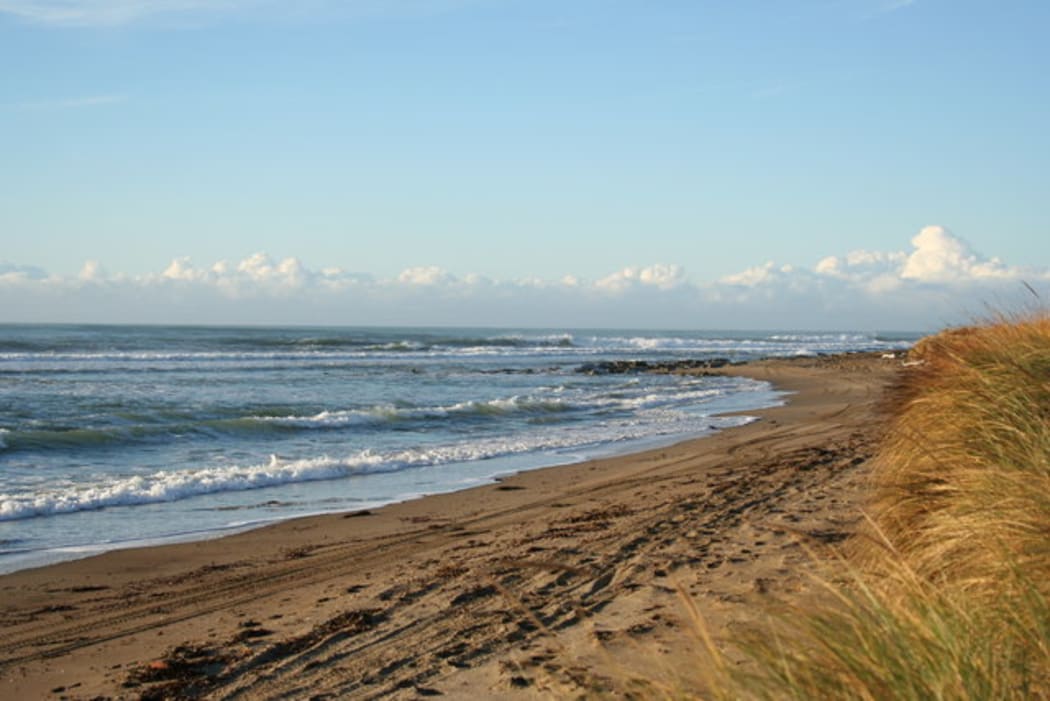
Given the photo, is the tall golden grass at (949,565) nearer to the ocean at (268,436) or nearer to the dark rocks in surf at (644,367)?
the ocean at (268,436)

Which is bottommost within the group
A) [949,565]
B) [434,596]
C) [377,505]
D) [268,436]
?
[268,436]

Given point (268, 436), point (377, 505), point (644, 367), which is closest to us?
point (377, 505)

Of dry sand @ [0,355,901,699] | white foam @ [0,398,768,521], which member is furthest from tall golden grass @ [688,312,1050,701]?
white foam @ [0,398,768,521]

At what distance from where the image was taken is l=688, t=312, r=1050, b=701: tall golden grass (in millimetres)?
2590

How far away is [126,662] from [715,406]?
67.9ft

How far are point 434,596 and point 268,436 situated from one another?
39.1 ft

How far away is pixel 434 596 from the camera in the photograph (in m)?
6.43

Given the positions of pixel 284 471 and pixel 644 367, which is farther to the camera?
pixel 644 367

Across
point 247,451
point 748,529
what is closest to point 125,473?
point 247,451

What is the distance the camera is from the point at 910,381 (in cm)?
677

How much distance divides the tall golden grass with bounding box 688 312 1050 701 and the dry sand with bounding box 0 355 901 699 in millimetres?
317

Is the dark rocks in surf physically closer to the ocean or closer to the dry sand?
the ocean

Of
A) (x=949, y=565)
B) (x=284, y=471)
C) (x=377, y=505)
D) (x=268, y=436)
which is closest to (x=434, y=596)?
(x=949, y=565)

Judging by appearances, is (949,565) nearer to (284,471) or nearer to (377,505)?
(377,505)
